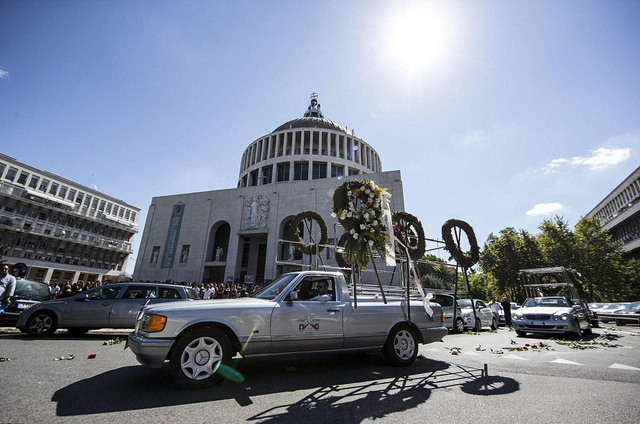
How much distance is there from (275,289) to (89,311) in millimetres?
6543

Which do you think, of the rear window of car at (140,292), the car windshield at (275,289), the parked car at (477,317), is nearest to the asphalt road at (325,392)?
the car windshield at (275,289)

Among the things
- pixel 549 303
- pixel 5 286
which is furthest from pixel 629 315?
pixel 5 286

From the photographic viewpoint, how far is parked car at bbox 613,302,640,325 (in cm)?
1723

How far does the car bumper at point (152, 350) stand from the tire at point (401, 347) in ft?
12.0

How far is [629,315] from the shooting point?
1750cm

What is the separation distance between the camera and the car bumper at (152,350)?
359cm

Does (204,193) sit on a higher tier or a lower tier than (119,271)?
higher

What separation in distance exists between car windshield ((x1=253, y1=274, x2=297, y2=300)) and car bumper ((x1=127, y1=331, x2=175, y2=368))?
5.08ft

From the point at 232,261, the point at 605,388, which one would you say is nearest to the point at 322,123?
the point at 232,261

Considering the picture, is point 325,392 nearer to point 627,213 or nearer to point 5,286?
point 5,286

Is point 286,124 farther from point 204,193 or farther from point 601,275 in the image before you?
point 601,275

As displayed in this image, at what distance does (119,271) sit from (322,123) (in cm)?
5217

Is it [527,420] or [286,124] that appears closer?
[527,420]

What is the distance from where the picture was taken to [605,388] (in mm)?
3949
